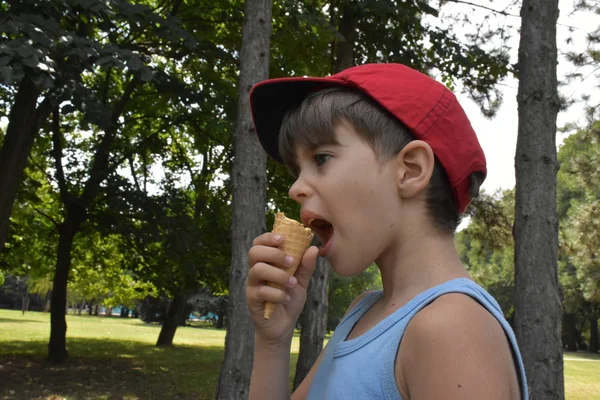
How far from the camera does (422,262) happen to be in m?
1.40

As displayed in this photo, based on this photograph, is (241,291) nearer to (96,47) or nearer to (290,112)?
(96,47)

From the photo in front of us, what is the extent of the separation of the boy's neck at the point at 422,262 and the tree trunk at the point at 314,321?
824 centimetres

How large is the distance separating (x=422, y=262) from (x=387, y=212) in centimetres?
13

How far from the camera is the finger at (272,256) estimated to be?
1.52m

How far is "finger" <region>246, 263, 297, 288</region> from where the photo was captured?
1.52 m

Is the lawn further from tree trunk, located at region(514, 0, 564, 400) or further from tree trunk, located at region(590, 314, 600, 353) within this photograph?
tree trunk, located at region(590, 314, 600, 353)

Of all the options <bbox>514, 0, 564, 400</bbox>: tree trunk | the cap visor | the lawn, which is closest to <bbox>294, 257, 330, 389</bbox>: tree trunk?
the lawn

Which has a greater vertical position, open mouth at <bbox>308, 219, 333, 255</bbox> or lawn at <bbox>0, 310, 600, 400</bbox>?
open mouth at <bbox>308, 219, 333, 255</bbox>

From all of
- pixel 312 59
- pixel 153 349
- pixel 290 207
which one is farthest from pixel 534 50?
pixel 153 349

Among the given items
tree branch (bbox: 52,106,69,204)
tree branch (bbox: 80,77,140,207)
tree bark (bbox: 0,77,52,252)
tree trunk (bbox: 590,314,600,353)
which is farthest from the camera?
tree trunk (bbox: 590,314,600,353)

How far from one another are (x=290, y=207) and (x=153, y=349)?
1155 centimetres

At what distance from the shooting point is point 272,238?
5.08ft

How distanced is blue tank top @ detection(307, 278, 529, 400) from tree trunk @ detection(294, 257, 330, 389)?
8250 mm

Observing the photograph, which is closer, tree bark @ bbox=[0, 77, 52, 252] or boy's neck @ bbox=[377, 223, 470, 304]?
boy's neck @ bbox=[377, 223, 470, 304]
